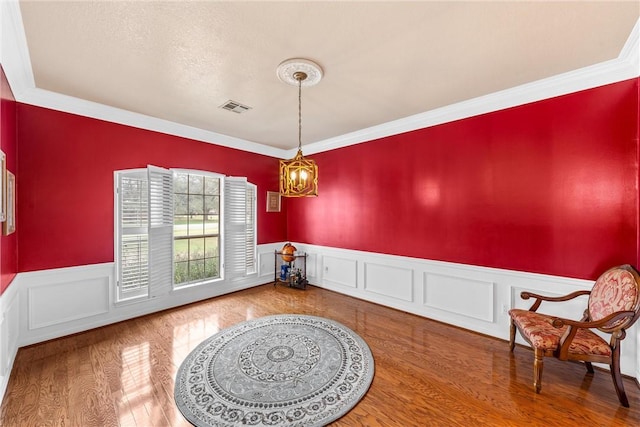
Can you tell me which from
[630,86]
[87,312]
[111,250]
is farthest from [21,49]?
[630,86]

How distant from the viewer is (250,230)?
17.4ft

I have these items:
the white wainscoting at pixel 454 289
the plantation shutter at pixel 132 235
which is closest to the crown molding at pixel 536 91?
the white wainscoting at pixel 454 289

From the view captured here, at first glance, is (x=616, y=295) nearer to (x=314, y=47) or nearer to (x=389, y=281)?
(x=389, y=281)

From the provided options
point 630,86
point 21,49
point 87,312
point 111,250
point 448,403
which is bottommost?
point 448,403

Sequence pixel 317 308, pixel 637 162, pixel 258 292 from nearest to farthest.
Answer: pixel 637 162 → pixel 317 308 → pixel 258 292

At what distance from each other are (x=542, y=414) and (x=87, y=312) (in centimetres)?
490

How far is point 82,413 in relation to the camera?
1974mm

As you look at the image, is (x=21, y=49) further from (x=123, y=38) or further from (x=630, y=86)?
(x=630, y=86)

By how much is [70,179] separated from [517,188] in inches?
216

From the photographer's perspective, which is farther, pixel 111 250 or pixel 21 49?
pixel 111 250

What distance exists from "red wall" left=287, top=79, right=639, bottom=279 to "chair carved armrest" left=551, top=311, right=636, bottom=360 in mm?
699

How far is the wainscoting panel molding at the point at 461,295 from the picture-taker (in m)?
3.26

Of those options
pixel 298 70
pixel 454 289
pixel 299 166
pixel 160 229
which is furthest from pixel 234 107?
pixel 454 289

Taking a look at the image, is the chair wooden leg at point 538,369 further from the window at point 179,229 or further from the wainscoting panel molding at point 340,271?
the window at point 179,229
